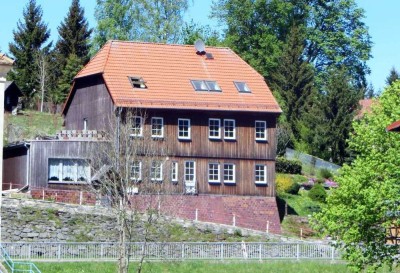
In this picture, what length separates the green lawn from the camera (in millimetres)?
45750

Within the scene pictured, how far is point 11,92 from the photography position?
3209 inches

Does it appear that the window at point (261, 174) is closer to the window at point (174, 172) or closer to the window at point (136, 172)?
the window at point (174, 172)

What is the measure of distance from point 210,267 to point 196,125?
13778 mm

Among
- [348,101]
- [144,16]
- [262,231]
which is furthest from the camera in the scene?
[144,16]

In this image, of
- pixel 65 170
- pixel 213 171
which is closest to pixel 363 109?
pixel 213 171

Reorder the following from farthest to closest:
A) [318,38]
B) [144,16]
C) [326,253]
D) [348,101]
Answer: [318,38], [144,16], [348,101], [326,253]

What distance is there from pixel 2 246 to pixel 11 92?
116 ft

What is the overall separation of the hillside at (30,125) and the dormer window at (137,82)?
33.5 feet

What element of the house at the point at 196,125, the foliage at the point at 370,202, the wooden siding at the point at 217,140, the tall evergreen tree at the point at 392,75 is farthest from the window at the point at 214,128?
the tall evergreen tree at the point at 392,75

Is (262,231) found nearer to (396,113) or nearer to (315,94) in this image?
(396,113)

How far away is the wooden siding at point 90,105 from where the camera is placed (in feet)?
196

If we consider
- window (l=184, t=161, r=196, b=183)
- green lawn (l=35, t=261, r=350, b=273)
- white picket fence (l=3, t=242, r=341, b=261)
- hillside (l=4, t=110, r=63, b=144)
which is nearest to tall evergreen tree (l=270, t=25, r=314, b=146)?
hillside (l=4, t=110, r=63, b=144)

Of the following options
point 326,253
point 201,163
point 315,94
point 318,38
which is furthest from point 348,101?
point 326,253

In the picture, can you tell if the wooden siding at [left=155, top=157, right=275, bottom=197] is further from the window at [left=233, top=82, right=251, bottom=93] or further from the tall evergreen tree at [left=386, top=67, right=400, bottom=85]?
the tall evergreen tree at [left=386, top=67, right=400, bottom=85]
